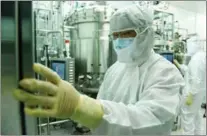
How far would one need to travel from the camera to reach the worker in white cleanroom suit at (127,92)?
608mm

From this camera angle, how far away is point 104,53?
3.61m

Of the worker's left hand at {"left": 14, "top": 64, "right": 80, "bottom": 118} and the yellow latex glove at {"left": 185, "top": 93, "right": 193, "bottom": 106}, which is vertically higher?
the worker's left hand at {"left": 14, "top": 64, "right": 80, "bottom": 118}

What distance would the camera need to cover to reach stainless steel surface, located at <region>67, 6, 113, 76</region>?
3.59 m

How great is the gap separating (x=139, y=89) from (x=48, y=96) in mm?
639

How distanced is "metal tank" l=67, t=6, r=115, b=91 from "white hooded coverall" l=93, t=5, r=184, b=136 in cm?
212

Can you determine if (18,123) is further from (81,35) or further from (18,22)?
(81,35)

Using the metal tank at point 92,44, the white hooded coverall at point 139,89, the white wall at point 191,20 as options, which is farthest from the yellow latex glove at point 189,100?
the white wall at point 191,20

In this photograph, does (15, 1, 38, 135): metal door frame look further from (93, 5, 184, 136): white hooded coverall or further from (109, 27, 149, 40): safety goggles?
(109, 27, 149, 40): safety goggles

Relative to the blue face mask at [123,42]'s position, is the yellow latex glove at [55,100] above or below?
below

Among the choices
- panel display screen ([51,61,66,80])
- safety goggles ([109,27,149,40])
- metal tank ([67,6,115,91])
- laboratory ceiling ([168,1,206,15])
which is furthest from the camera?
laboratory ceiling ([168,1,206,15])

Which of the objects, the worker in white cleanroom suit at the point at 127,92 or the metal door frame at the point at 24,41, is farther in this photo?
the worker in white cleanroom suit at the point at 127,92

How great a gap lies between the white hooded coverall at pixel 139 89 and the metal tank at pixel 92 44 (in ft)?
6.97

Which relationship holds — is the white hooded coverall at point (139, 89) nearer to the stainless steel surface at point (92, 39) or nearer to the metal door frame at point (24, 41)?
the metal door frame at point (24, 41)

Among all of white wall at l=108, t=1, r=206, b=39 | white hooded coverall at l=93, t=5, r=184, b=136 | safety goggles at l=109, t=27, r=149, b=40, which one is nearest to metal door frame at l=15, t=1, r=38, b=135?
white hooded coverall at l=93, t=5, r=184, b=136
